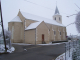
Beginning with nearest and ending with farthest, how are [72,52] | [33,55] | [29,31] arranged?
[72,52] → [33,55] → [29,31]

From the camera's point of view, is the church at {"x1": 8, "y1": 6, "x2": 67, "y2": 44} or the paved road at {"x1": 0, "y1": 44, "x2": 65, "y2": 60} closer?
the paved road at {"x1": 0, "y1": 44, "x2": 65, "y2": 60}

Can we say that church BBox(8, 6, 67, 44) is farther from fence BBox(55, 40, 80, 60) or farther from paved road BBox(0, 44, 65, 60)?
fence BBox(55, 40, 80, 60)

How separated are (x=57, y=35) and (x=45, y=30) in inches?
484

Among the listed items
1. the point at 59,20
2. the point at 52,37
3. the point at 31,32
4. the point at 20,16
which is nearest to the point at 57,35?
the point at 52,37

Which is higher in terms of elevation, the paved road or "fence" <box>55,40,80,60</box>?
"fence" <box>55,40,80,60</box>

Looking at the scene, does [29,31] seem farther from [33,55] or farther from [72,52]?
[72,52]

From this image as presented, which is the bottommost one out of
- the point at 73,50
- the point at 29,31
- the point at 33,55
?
the point at 33,55

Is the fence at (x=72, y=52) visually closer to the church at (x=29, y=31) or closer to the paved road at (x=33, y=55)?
the paved road at (x=33, y=55)

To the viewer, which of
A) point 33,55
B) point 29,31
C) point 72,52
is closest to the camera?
point 72,52

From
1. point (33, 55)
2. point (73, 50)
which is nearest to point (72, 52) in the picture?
point (73, 50)

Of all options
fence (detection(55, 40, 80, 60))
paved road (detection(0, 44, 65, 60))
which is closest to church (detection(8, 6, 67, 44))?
paved road (detection(0, 44, 65, 60))

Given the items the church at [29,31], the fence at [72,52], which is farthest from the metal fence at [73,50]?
the church at [29,31]

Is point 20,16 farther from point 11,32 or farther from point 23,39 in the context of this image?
point 23,39

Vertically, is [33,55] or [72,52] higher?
[72,52]
